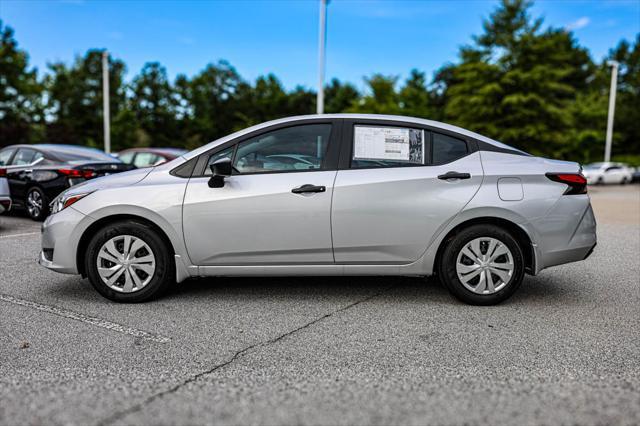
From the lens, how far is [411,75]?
5622 cm

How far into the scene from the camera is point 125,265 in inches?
179

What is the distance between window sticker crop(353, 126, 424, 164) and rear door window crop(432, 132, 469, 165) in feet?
0.39

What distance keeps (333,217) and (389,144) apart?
82 centimetres

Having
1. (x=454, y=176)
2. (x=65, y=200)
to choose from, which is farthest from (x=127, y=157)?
(x=454, y=176)

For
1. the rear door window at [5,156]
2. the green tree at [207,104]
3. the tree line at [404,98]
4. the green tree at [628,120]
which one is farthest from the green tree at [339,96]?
Answer: the rear door window at [5,156]

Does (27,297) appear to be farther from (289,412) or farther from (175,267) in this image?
(289,412)

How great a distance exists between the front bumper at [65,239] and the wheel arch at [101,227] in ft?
0.15

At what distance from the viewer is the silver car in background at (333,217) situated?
4.46 meters

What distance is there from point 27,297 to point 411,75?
54.9 m

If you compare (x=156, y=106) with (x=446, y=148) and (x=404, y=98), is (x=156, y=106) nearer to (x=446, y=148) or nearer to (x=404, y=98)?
(x=404, y=98)

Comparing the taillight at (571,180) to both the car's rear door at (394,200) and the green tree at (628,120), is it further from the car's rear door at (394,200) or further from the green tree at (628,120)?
the green tree at (628,120)

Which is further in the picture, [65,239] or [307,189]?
[65,239]

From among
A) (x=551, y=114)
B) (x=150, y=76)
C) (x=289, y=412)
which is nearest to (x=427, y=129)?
(x=289, y=412)

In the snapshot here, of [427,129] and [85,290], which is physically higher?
[427,129]
